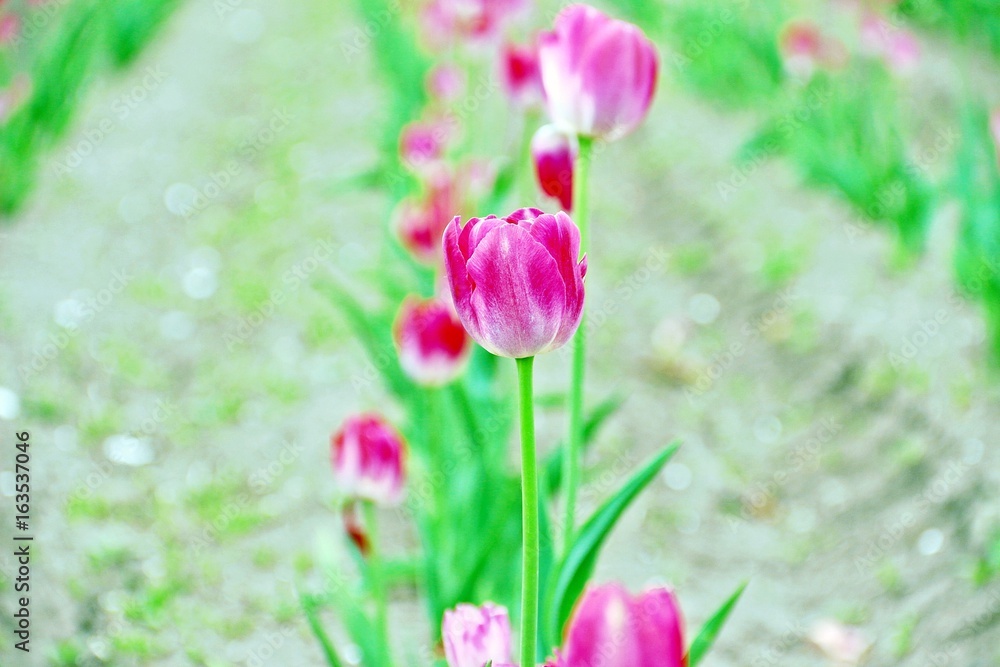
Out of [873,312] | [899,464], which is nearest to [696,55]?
[873,312]

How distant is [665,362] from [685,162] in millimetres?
1357

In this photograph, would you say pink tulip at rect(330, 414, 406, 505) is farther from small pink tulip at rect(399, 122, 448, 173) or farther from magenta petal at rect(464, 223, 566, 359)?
small pink tulip at rect(399, 122, 448, 173)

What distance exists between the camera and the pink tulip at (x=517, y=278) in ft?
2.41

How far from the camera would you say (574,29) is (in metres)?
Answer: 1.03

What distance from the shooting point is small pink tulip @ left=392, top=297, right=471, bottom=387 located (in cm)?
148

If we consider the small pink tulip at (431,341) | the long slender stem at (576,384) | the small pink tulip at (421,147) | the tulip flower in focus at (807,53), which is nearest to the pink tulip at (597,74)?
the long slender stem at (576,384)

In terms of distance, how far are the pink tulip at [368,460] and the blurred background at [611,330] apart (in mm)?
546

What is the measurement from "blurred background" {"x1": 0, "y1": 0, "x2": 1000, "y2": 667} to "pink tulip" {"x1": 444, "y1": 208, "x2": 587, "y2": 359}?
1.12 m

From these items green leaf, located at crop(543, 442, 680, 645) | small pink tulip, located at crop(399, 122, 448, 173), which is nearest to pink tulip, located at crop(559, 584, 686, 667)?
green leaf, located at crop(543, 442, 680, 645)

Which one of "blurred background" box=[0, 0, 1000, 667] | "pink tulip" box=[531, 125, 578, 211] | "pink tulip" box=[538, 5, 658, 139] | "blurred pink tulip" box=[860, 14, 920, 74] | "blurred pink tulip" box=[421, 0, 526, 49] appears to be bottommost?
"blurred background" box=[0, 0, 1000, 667]

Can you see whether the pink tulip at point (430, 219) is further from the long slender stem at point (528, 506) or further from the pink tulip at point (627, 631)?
the pink tulip at point (627, 631)

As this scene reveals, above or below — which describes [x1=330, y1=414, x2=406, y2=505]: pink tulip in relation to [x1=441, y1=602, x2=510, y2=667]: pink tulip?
below

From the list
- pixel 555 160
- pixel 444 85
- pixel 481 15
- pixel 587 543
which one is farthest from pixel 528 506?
pixel 444 85

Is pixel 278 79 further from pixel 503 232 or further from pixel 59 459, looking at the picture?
pixel 503 232
